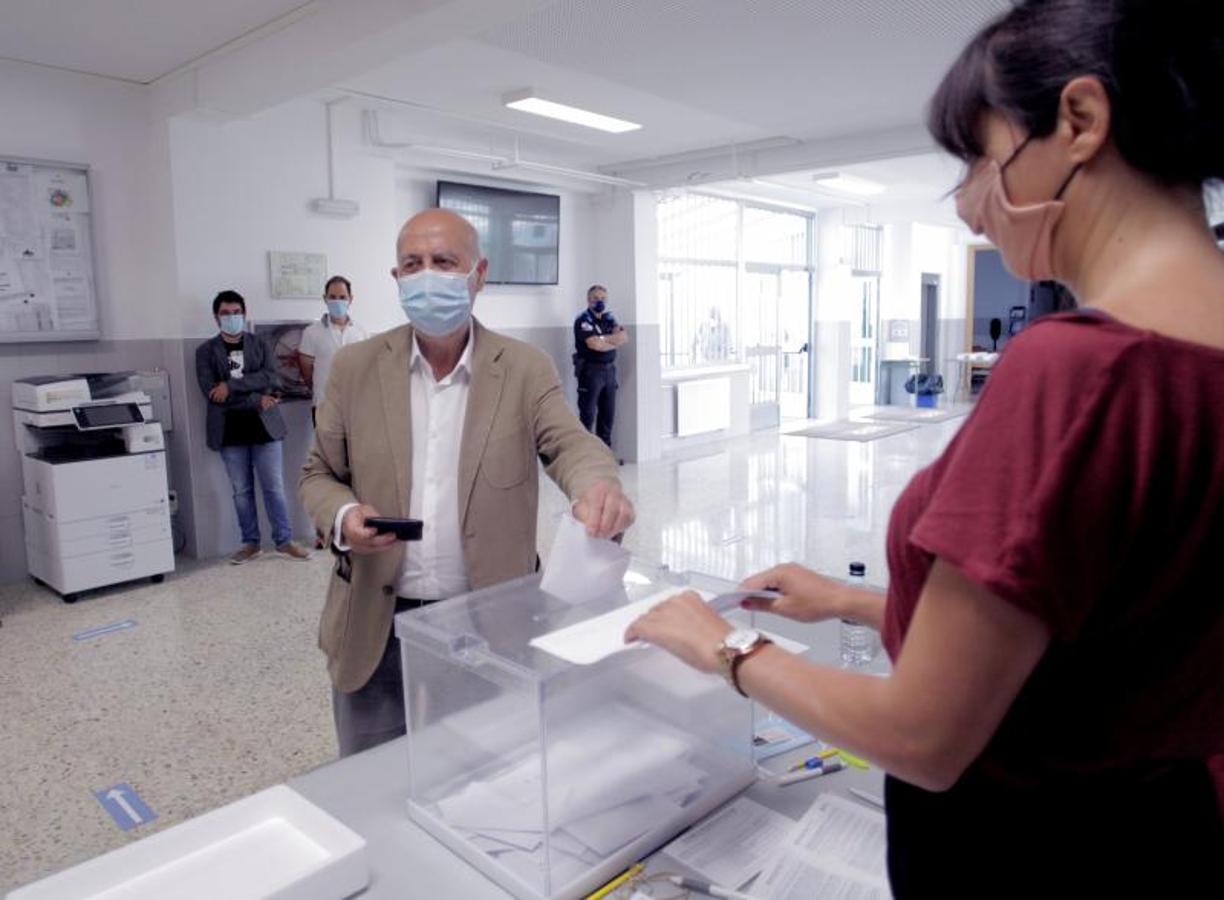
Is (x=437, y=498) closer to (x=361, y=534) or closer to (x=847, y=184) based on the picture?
(x=361, y=534)

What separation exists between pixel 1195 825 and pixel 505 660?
70 cm

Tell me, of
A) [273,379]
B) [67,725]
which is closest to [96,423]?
[273,379]

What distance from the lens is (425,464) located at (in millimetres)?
1848

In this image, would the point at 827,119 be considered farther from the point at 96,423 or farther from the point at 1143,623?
the point at 1143,623

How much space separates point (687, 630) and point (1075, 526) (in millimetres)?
402

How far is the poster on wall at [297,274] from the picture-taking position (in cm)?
540

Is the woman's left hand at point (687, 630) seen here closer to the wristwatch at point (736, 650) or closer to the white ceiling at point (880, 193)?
the wristwatch at point (736, 650)

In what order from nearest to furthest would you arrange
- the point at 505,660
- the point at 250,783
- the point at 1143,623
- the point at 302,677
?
the point at 1143,623 → the point at 505,660 → the point at 250,783 → the point at 302,677

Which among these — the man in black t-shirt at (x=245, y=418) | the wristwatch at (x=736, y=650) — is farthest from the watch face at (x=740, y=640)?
the man in black t-shirt at (x=245, y=418)

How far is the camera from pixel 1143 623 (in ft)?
1.97

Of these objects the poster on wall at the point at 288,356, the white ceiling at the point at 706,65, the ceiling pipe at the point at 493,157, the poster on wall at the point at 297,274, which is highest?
the white ceiling at the point at 706,65

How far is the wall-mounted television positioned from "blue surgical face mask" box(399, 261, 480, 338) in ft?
16.3

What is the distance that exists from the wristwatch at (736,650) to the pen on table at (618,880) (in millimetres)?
404

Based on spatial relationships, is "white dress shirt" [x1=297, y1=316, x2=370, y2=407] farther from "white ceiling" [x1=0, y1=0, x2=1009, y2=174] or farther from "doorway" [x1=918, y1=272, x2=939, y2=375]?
"doorway" [x1=918, y1=272, x2=939, y2=375]
